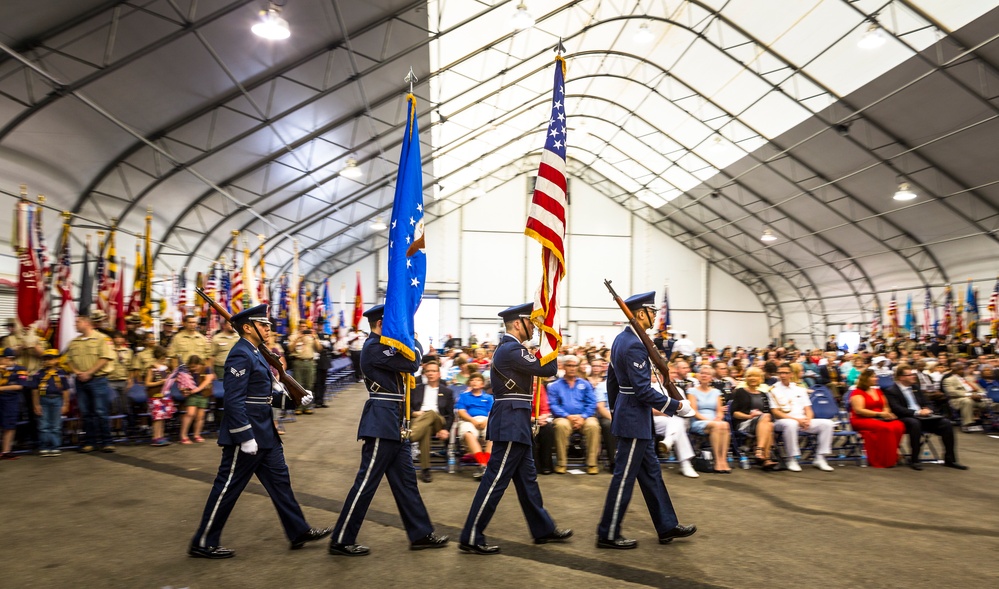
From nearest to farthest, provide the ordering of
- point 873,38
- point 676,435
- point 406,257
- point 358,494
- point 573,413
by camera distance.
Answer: point 358,494
point 406,257
point 676,435
point 573,413
point 873,38

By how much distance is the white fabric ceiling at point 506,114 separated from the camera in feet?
30.9

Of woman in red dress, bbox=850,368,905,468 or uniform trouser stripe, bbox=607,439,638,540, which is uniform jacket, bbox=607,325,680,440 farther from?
woman in red dress, bbox=850,368,905,468

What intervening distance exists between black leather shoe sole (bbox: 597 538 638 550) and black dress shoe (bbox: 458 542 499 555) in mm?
738

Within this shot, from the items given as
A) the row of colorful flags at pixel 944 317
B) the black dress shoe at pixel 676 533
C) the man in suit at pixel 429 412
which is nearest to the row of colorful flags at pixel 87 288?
the man in suit at pixel 429 412

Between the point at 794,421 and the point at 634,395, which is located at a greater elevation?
the point at 634,395

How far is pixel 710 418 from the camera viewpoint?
23.5 feet

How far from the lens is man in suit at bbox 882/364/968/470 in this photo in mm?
7434

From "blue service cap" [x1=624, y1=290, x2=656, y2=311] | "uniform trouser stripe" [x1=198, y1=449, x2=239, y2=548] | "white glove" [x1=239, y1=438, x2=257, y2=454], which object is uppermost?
"blue service cap" [x1=624, y1=290, x2=656, y2=311]

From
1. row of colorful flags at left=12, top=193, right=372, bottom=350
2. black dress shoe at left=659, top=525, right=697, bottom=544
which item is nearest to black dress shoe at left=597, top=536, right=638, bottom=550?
black dress shoe at left=659, top=525, right=697, bottom=544

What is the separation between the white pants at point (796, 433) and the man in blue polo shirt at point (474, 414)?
11.8 feet

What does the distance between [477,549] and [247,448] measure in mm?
1607

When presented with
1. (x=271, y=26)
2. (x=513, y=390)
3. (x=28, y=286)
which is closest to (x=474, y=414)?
(x=513, y=390)

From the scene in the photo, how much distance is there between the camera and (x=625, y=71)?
18.2 m

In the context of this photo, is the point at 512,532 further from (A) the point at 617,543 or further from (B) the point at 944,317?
(B) the point at 944,317
